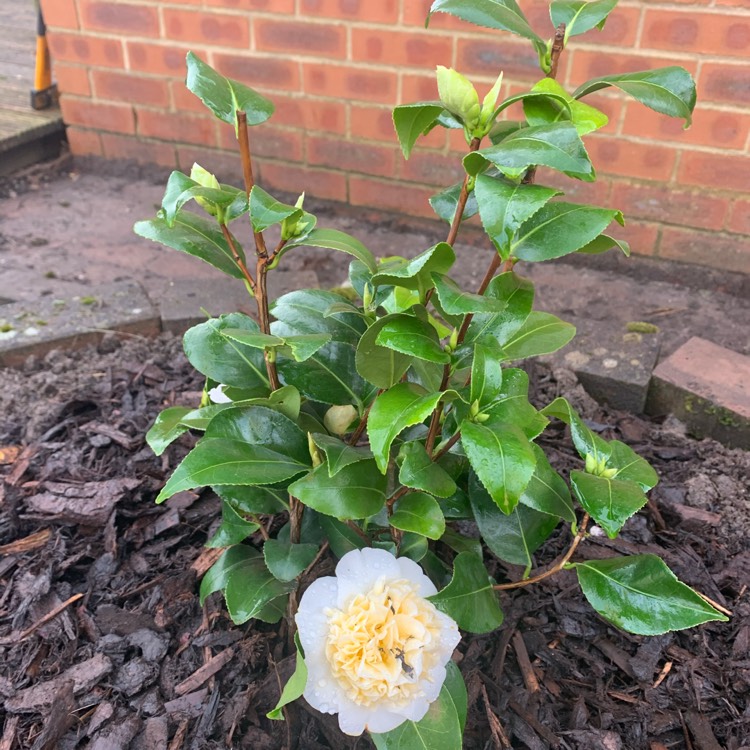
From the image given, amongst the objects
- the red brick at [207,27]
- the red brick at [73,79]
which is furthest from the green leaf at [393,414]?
the red brick at [73,79]

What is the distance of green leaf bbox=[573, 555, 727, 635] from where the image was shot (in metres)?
1.00

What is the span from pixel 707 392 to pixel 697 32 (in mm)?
1227

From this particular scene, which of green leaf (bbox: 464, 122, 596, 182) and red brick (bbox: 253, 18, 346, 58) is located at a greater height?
green leaf (bbox: 464, 122, 596, 182)

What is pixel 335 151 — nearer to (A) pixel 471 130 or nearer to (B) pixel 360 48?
(B) pixel 360 48

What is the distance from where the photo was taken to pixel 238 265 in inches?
44.6

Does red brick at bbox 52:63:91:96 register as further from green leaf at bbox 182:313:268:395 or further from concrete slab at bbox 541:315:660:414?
green leaf at bbox 182:313:268:395

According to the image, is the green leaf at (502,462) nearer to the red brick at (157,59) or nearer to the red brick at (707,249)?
the red brick at (707,249)

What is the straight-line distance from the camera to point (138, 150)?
3562mm

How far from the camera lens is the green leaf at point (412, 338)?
0.91m

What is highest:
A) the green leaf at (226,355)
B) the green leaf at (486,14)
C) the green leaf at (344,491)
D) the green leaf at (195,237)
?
the green leaf at (486,14)

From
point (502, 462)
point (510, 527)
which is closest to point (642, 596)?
point (510, 527)

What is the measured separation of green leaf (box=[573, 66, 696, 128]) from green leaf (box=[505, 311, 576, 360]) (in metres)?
0.34

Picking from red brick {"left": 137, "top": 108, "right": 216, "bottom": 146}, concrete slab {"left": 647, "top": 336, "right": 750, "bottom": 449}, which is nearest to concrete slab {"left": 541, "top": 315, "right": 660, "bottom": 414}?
concrete slab {"left": 647, "top": 336, "right": 750, "bottom": 449}

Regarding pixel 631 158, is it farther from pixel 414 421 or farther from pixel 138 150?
pixel 138 150
